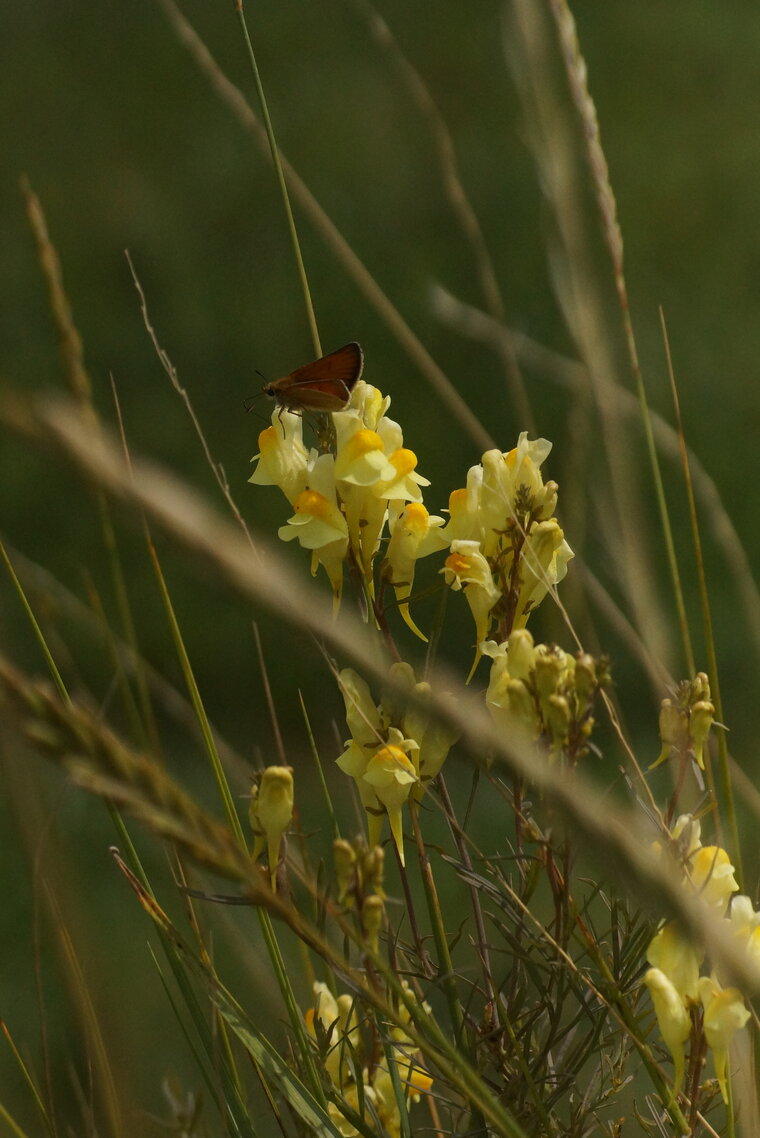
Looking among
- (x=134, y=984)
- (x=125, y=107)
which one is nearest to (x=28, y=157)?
(x=125, y=107)

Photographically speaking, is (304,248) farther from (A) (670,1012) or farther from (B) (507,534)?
(A) (670,1012)

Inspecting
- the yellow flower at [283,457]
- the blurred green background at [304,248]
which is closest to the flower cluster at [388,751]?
the yellow flower at [283,457]

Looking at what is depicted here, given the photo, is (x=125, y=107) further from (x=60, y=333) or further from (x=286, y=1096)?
(x=286, y=1096)

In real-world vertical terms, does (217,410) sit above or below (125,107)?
below

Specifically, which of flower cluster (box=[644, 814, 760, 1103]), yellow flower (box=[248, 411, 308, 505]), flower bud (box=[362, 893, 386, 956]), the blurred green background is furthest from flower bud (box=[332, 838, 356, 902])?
the blurred green background

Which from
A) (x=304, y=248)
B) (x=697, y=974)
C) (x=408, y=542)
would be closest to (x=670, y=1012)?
(x=697, y=974)

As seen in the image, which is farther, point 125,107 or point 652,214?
point 125,107

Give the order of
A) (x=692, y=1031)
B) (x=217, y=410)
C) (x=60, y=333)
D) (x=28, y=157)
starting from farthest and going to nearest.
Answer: (x=28, y=157) → (x=217, y=410) → (x=60, y=333) → (x=692, y=1031)
